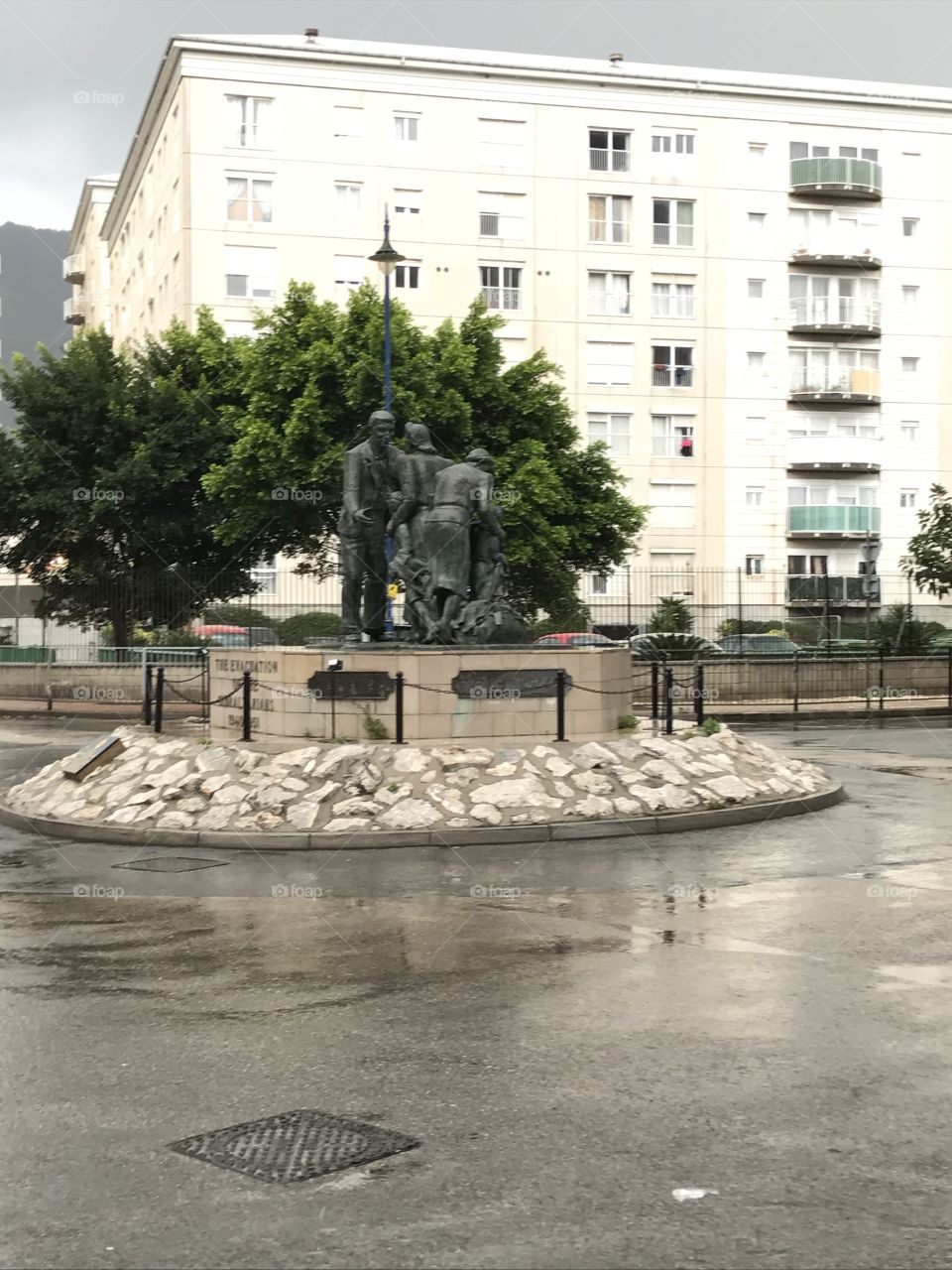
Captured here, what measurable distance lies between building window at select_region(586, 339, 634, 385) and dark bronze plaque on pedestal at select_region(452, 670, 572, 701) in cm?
4256

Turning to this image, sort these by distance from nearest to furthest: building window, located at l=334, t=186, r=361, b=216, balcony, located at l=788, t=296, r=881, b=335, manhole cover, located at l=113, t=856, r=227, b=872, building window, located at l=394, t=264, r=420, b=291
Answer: manhole cover, located at l=113, t=856, r=227, b=872, building window, located at l=334, t=186, r=361, b=216, building window, located at l=394, t=264, r=420, b=291, balcony, located at l=788, t=296, r=881, b=335

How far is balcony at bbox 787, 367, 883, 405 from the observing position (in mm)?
58031

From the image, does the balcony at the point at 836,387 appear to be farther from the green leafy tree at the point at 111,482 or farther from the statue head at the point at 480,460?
the statue head at the point at 480,460

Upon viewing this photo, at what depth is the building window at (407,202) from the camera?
2141 inches

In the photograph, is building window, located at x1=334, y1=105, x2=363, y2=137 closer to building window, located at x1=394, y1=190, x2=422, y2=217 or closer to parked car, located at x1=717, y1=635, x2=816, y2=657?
building window, located at x1=394, y1=190, x2=422, y2=217

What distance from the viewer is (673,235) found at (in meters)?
57.3

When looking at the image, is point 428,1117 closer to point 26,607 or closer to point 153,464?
point 153,464

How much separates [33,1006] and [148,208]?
5868 centimetres

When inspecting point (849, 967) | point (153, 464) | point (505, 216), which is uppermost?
point (505, 216)

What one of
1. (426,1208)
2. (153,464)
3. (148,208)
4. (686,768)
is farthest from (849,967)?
(148,208)

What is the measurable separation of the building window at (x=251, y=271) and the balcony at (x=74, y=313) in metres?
37.8

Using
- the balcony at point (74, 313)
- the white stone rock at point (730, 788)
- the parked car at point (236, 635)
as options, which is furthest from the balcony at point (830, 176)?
the white stone rock at point (730, 788)

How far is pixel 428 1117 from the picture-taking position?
5461mm

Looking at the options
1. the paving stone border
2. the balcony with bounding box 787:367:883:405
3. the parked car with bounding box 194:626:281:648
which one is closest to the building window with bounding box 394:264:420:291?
the balcony with bounding box 787:367:883:405
